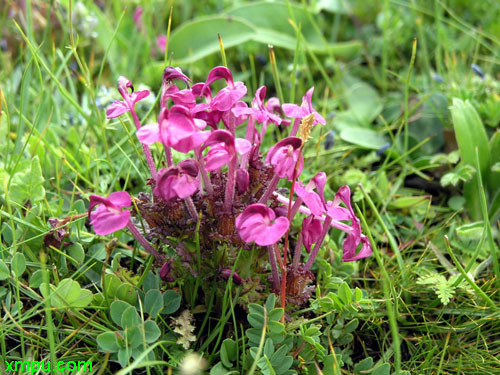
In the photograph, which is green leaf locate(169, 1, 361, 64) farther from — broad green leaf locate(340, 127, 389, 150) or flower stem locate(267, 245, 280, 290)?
flower stem locate(267, 245, 280, 290)

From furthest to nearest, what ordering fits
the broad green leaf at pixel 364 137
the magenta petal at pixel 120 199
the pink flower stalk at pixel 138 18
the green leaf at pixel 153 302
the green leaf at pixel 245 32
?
the pink flower stalk at pixel 138 18, the green leaf at pixel 245 32, the broad green leaf at pixel 364 137, the green leaf at pixel 153 302, the magenta petal at pixel 120 199

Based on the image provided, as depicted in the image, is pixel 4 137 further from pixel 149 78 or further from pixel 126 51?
pixel 126 51

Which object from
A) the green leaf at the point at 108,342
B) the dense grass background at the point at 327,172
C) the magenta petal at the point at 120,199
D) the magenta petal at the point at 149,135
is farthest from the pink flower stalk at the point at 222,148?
the green leaf at the point at 108,342

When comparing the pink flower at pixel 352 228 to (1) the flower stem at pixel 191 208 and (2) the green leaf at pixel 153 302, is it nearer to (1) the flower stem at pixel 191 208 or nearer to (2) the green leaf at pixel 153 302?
(1) the flower stem at pixel 191 208

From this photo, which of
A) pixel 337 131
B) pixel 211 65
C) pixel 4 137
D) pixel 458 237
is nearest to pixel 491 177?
pixel 458 237

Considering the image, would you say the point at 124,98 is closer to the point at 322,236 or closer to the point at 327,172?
the point at 322,236

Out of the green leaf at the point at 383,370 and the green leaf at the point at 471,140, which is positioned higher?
the green leaf at the point at 471,140

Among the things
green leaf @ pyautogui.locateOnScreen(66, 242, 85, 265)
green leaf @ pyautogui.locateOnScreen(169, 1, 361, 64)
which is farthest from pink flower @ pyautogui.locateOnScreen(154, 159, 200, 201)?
green leaf @ pyautogui.locateOnScreen(169, 1, 361, 64)

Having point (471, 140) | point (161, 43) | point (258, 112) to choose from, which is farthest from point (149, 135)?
point (161, 43)
